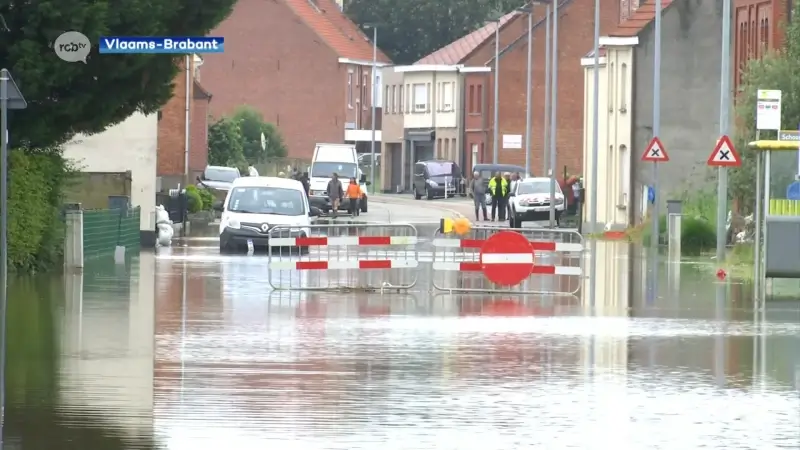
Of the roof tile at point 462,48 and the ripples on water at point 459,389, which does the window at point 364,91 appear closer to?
the roof tile at point 462,48

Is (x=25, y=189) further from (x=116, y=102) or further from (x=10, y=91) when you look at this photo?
(x=10, y=91)

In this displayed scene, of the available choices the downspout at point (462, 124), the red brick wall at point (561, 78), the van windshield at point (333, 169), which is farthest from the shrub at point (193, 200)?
the downspout at point (462, 124)

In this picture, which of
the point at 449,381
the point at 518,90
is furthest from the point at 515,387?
the point at 518,90

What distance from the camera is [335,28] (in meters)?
114

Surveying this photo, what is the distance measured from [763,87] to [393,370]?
24589 millimetres

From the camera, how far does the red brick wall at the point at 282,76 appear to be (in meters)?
109

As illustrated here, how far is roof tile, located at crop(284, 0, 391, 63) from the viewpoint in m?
110

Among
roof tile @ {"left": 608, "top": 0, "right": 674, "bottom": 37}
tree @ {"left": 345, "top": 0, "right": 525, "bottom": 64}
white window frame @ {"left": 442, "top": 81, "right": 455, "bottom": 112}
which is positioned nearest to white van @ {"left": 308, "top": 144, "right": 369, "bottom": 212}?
roof tile @ {"left": 608, "top": 0, "right": 674, "bottom": 37}

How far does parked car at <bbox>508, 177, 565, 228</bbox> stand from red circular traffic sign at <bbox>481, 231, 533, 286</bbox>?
33183mm

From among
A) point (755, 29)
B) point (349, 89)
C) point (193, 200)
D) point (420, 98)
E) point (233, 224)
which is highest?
point (349, 89)

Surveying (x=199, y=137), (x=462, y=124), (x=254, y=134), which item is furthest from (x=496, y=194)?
(x=254, y=134)

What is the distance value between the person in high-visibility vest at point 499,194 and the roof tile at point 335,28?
46.5 m

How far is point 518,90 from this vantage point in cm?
9538

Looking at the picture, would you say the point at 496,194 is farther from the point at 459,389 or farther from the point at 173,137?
the point at 459,389
